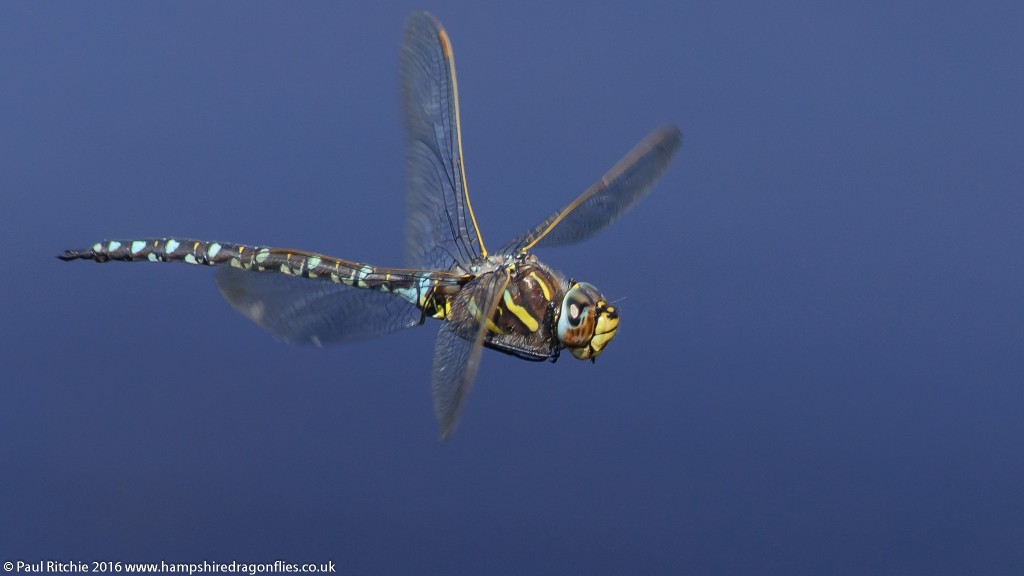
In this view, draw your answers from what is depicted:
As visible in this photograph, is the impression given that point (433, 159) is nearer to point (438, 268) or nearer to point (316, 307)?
point (438, 268)

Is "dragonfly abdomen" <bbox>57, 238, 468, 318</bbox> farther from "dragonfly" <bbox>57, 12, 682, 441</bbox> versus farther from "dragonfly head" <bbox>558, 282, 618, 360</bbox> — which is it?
"dragonfly head" <bbox>558, 282, 618, 360</bbox>

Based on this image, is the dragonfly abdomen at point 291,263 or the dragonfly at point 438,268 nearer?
the dragonfly at point 438,268

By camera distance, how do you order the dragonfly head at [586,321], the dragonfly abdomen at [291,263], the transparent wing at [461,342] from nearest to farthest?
1. the transparent wing at [461,342]
2. the dragonfly head at [586,321]
3. the dragonfly abdomen at [291,263]

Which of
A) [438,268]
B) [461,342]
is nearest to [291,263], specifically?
[438,268]

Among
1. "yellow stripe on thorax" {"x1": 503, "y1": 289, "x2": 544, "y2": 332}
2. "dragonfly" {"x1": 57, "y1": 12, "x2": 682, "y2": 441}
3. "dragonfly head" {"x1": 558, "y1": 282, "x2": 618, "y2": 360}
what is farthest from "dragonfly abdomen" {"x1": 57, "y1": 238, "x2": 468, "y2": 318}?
"dragonfly head" {"x1": 558, "y1": 282, "x2": 618, "y2": 360}

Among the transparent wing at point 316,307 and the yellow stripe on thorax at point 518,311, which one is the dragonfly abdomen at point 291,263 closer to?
the transparent wing at point 316,307

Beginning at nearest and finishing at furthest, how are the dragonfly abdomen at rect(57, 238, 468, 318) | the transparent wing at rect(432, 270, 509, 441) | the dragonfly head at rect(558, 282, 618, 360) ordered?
the transparent wing at rect(432, 270, 509, 441) → the dragonfly head at rect(558, 282, 618, 360) → the dragonfly abdomen at rect(57, 238, 468, 318)

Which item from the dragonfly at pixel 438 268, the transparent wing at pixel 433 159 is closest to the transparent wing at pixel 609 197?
the dragonfly at pixel 438 268

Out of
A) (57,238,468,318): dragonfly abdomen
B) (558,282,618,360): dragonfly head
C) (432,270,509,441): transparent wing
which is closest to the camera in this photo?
(432,270,509,441): transparent wing
